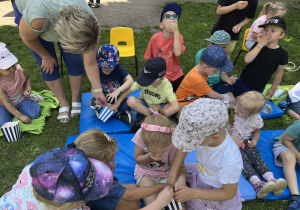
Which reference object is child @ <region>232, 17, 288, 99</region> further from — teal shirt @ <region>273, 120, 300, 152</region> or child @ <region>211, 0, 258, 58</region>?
teal shirt @ <region>273, 120, 300, 152</region>

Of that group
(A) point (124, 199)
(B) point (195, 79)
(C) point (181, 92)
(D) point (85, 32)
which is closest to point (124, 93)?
(C) point (181, 92)

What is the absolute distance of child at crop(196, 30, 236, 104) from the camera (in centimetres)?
353

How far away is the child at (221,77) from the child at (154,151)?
1792 millimetres

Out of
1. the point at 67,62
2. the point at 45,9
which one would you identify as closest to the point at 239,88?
the point at 67,62

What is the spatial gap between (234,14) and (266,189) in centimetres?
284

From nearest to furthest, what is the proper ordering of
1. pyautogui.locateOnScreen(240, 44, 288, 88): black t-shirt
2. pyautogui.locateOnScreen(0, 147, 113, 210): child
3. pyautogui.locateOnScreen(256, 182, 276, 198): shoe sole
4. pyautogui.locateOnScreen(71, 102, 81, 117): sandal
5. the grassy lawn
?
pyautogui.locateOnScreen(0, 147, 113, 210): child → pyautogui.locateOnScreen(256, 182, 276, 198): shoe sole → the grassy lawn → pyautogui.locateOnScreen(240, 44, 288, 88): black t-shirt → pyautogui.locateOnScreen(71, 102, 81, 117): sandal

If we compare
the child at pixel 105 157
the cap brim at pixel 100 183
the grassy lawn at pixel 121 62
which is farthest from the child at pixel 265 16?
the cap brim at pixel 100 183

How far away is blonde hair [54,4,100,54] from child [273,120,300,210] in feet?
7.89

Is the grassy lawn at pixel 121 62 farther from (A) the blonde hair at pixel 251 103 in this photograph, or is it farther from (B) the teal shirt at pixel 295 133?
(A) the blonde hair at pixel 251 103

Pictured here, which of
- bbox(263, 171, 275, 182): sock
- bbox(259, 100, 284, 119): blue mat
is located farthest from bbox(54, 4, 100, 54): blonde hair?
bbox(259, 100, 284, 119): blue mat

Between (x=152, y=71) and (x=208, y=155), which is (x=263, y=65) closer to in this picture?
(x=152, y=71)

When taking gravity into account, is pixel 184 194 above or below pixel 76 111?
above

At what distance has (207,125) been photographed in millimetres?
1393

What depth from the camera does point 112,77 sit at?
11.0ft
